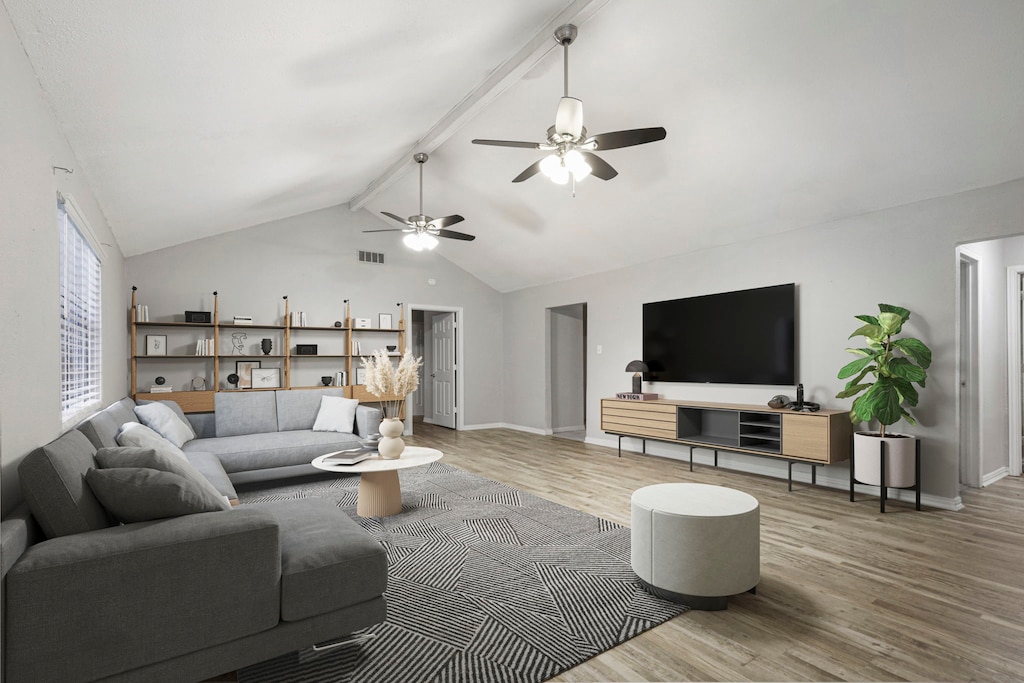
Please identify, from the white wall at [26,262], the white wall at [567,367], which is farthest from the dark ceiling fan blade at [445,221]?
the white wall at [567,367]

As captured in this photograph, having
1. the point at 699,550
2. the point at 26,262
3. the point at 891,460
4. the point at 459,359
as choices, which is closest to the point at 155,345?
the point at 459,359

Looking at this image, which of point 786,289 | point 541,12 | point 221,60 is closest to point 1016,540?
point 786,289

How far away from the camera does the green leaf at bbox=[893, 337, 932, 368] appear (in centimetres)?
383

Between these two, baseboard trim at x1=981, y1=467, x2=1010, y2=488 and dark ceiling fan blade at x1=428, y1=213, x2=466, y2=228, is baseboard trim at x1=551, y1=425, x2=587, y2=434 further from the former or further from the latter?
baseboard trim at x1=981, y1=467, x2=1010, y2=488

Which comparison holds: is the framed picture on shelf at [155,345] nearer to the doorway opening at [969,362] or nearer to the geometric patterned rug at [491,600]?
the geometric patterned rug at [491,600]

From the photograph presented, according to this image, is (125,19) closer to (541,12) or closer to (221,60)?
(221,60)

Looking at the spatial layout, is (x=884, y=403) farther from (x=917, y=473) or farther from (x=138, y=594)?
(x=138, y=594)

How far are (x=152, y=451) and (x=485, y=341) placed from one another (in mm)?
6639

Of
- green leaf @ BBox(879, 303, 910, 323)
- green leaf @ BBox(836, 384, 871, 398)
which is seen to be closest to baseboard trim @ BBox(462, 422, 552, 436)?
green leaf @ BBox(836, 384, 871, 398)

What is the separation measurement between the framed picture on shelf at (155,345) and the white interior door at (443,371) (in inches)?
155

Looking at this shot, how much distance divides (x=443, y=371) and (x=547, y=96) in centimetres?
543

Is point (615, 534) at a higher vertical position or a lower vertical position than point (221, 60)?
lower

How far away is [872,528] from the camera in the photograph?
3.44 meters

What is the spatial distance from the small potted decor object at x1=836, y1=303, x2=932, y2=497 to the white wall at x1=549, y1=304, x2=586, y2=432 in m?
4.37
